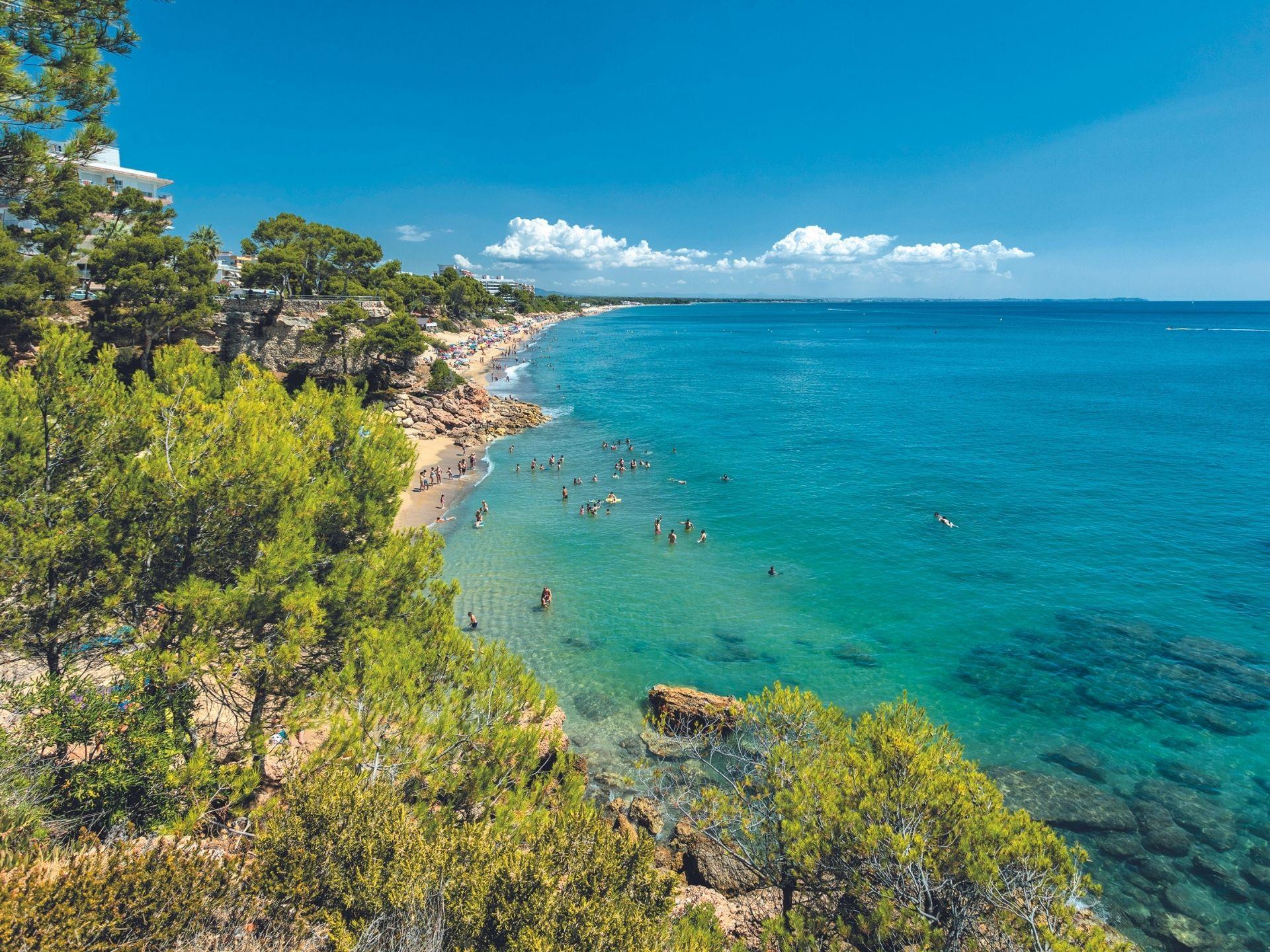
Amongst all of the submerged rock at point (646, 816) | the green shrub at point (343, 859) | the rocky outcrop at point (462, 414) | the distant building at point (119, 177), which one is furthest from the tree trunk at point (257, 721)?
the distant building at point (119, 177)

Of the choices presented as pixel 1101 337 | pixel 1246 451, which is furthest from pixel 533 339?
pixel 1101 337

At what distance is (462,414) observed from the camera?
177 ft

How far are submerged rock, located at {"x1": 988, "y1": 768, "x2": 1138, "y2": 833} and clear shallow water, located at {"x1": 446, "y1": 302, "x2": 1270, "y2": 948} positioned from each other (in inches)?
3.2

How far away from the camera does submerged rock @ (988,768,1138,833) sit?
597 inches

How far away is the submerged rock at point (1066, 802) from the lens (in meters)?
15.2

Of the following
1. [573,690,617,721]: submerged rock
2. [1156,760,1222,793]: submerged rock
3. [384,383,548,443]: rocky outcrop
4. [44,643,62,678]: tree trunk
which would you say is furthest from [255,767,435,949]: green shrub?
[384,383,548,443]: rocky outcrop

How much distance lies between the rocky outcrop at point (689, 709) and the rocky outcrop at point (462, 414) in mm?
34658

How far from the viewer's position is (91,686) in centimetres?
1043

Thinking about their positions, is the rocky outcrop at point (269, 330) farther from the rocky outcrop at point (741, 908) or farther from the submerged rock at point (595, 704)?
the rocky outcrop at point (741, 908)

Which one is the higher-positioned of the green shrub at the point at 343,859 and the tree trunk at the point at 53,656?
the tree trunk at the point at 53,656

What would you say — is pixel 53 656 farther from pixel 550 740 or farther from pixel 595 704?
pixel 595 704

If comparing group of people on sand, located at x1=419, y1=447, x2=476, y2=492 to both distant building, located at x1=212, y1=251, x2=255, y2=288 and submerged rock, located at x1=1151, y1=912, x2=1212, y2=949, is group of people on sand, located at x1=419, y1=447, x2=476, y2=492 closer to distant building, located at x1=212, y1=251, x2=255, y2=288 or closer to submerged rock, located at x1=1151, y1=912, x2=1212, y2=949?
distant building, located at x1=212, y1=251, x2=255, y2=288

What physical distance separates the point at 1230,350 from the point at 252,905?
168032 millimetres

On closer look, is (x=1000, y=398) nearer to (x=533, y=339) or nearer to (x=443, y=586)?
(x=443, y=586)
